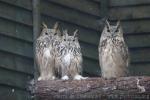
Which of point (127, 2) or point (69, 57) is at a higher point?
point (127, 2)

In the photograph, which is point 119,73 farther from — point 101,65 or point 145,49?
point 145,49

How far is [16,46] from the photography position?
7535 mm

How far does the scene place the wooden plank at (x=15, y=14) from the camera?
7.50m

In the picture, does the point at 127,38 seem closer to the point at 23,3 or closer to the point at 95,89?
the point at 23,3

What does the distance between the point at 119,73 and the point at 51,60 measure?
68 cm

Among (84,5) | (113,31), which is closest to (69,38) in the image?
(113,31)

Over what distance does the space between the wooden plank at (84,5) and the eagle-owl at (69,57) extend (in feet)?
2.28

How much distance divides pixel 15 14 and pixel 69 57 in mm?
771

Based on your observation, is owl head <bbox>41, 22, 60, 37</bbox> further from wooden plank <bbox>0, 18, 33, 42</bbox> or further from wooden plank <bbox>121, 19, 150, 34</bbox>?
wooden plank <bbox>121, 19, 150, 34</bbox>

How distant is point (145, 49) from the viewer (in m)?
8.08

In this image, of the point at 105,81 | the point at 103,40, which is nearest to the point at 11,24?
the point at 103,40

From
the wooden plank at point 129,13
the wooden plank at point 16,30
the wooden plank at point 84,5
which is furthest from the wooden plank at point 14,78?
the wooden plank at point 129,13

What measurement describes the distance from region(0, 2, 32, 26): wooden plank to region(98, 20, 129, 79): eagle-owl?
33.1 inches

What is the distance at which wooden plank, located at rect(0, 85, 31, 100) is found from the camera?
24.4ft
